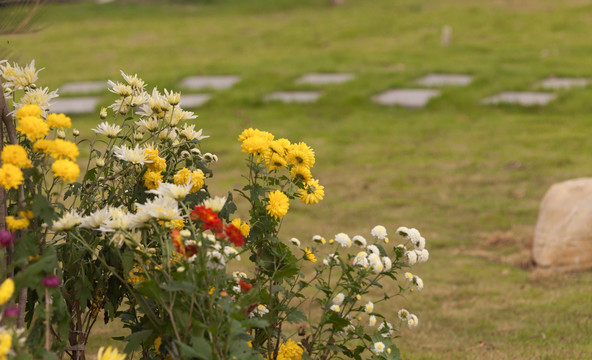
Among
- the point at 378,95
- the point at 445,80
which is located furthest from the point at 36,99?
the point at 445,80

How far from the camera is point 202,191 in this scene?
2672 millimetres

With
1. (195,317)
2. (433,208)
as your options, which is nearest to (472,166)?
(433,208)

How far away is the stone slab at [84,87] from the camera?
10.9 meters

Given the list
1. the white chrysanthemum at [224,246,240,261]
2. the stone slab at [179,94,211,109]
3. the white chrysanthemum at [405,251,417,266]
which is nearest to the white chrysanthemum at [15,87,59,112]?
the white chrysanthemum at [224,246,240,261]

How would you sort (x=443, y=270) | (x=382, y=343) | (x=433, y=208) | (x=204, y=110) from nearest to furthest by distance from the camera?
(x=382, y=343) < (x=443, y=270) < (x=433, y=208) < (x=204, y=110)

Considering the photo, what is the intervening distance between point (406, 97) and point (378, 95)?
392mm

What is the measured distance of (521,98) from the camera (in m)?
9.63

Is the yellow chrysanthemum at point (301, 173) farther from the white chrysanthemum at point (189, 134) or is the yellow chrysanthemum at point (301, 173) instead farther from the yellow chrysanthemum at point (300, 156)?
the white chrysanthemum at point (189, 134)

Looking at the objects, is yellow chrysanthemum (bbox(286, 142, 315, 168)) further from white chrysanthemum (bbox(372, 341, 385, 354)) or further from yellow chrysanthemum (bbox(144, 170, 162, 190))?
white chrysanthemum (bbox(372, 341, 385, 354))

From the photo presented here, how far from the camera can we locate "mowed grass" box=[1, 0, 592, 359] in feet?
15.0

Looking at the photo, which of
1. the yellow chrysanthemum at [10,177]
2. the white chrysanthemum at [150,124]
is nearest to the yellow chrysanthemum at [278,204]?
the white chrysanthemum at [150,124]

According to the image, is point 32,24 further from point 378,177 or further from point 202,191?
point 378,177

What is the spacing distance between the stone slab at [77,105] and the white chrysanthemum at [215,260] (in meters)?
7.84

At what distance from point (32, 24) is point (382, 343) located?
5.05 ft
